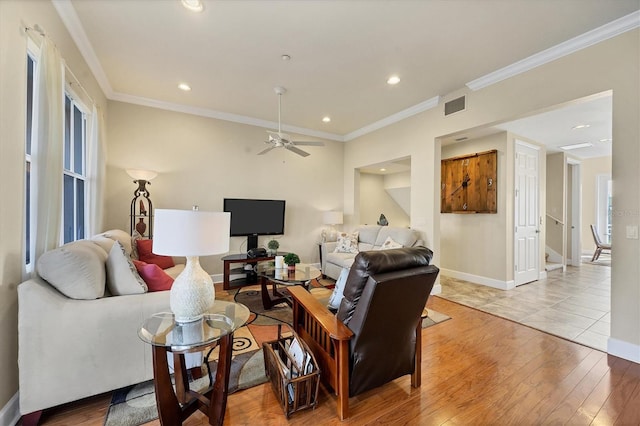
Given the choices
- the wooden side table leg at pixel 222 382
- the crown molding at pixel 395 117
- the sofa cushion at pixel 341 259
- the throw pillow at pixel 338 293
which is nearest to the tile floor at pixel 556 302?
the sofa cushion at pixel 341 259

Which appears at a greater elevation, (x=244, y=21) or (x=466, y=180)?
(x=244, y=21)

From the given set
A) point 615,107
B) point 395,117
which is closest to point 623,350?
point 615,107

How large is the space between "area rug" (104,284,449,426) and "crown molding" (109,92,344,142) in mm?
3164

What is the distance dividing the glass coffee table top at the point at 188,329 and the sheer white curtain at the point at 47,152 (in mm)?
986

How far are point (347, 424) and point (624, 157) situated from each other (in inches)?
125

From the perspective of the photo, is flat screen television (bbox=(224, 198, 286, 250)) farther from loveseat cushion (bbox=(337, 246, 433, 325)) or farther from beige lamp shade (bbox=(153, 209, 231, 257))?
loveseat cushion (bbox=(337, 246, 433, 325))

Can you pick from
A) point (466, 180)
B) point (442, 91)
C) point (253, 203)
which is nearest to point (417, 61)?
point (442, 91)

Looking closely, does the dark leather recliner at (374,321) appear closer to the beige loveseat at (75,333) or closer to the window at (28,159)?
the beige loveseat at (75,333)

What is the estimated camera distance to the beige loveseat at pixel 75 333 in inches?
59.1

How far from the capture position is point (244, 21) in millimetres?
2379

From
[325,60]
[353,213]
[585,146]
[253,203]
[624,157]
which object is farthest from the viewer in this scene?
[353,213]

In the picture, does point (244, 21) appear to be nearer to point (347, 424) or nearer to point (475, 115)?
point (475, 115)

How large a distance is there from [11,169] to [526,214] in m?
6.42

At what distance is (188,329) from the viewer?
59.6 inches
